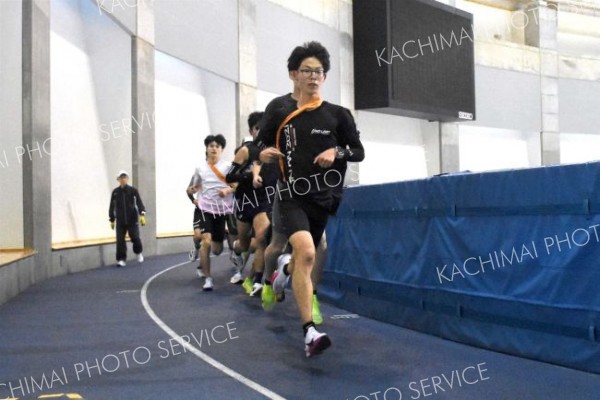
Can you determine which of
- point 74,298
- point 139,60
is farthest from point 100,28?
point 74,298

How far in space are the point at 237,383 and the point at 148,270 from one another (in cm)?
806

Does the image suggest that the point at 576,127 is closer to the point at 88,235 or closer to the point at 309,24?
the point at 309,24

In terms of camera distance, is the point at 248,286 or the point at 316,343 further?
the point at 248,286

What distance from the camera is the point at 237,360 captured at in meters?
4.45

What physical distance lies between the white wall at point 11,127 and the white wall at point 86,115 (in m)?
2.10

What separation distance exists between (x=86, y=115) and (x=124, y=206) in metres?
2.03

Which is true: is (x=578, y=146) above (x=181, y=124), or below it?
above

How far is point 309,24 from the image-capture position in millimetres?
21172

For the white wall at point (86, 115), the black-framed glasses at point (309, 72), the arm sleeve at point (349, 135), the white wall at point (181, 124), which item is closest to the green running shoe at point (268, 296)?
the arm sleeve at point (349, 135)

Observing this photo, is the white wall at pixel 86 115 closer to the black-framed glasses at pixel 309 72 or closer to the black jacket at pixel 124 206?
the black jacket at pixel 124 206

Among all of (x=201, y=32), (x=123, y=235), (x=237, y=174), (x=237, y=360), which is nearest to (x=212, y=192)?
(x=237, y=174)

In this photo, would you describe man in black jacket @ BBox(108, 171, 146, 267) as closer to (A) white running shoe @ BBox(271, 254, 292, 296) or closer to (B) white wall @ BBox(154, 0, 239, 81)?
(B) white wall @ BBox(154, 0, 239, 81)

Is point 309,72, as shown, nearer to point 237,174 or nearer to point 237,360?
point 237,360

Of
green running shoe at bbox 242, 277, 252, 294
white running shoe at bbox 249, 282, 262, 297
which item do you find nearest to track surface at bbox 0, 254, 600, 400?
white running shoe at bbox 249, 282, 262, 297
